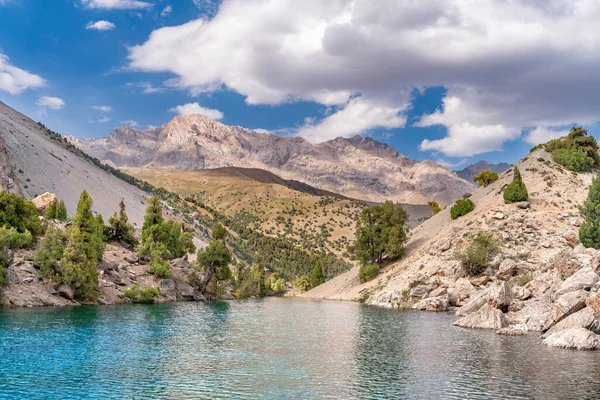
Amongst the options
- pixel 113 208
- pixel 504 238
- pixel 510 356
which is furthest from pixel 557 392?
pixel 113 208

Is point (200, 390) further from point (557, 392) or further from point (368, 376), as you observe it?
point (557, 392)

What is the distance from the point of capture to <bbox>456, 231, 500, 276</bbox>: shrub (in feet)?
263

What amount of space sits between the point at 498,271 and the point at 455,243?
1843 cm

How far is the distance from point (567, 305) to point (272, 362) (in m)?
30.1

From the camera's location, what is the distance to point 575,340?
41688 mm

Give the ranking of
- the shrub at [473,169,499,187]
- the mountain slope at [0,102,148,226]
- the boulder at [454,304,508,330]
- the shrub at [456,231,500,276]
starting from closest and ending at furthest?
the boulder at [454,304,508,330]
the shrub at [456,231,500,276]
the mountain slope at [0,102,148,226]
the shrub at [473,169,499,187]

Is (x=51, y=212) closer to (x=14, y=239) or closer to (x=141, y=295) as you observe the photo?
(x=14, y=239)

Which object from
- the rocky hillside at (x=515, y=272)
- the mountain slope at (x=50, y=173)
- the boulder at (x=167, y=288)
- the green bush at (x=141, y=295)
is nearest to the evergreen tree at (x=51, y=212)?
the mountain slope at (x=50, y=173)

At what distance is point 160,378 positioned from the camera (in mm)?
31172

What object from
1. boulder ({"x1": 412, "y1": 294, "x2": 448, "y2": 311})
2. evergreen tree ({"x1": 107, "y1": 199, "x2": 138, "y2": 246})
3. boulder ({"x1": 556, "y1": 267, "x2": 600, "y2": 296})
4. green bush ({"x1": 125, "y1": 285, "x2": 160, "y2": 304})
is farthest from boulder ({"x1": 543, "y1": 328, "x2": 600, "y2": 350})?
evergreen tree ({"x1": 107, "y1": 199, "x2": 138, "y2": 246})

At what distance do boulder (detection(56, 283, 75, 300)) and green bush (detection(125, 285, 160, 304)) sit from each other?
11.8 m

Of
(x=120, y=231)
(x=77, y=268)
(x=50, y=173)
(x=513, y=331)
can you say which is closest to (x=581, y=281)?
(x=513, y=331)

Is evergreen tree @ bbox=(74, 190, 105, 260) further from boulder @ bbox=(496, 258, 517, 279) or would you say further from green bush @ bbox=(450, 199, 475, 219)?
green bush @ bbox=(450, 199, 475, 219)

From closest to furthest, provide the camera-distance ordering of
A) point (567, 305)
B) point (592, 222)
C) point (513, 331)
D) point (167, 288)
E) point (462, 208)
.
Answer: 1. point (567, 305)
2. point (513, 331)
3. point (592, 222)
4. point (167, 288)
5. point (462, 208)
